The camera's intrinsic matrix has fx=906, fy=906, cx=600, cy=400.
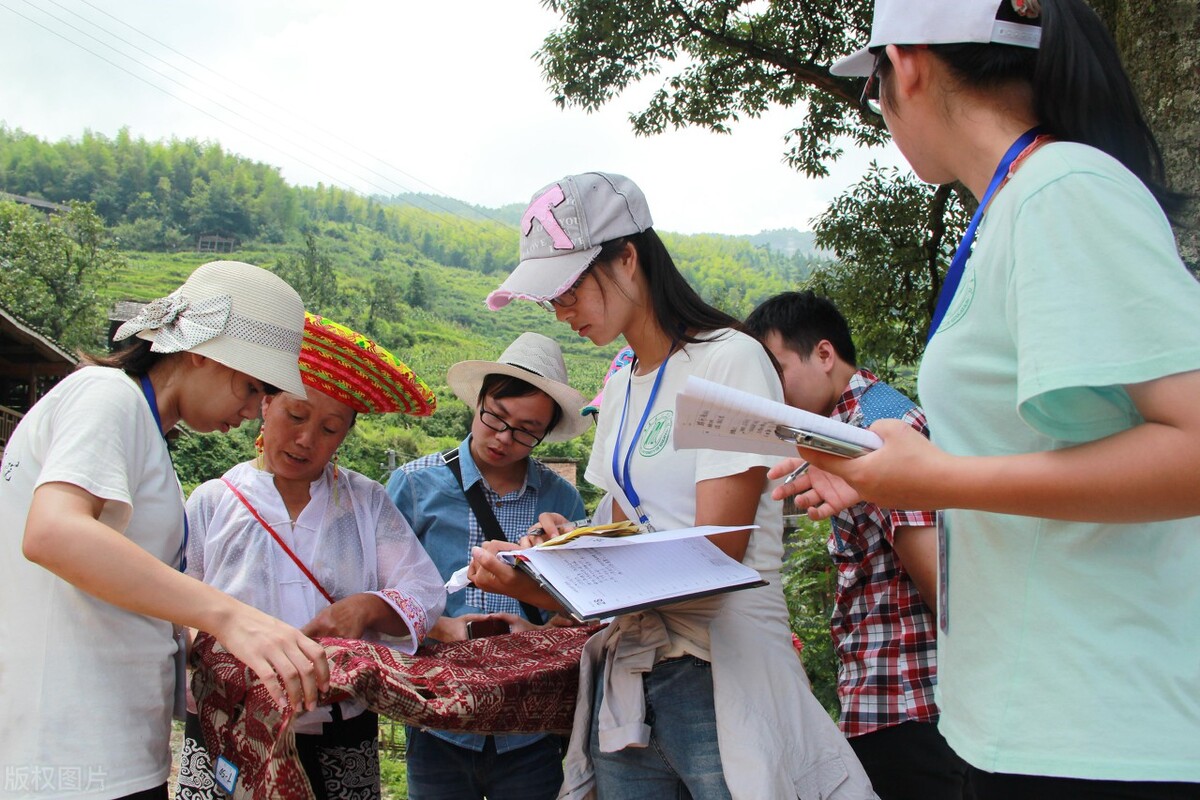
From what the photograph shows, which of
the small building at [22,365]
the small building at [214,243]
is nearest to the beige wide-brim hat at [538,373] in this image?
the small building at [22,365]

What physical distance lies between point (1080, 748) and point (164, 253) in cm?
6361

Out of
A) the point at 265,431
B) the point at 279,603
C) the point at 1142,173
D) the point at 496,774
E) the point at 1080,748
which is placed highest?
the point at 1142,173

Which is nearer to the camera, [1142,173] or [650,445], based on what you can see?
[1142,173]

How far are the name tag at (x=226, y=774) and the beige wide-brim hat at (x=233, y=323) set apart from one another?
0.83 meters

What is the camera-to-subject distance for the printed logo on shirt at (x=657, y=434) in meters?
1.98

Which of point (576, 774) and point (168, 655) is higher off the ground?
point (168, 655)

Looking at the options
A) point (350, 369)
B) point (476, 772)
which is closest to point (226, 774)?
point (476, 772)

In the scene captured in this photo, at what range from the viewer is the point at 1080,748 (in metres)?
1.03

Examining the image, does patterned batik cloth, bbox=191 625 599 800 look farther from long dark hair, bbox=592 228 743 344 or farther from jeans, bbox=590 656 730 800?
long dark hair, bbox=592 228 743 344

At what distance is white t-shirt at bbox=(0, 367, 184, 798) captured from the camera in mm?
1726

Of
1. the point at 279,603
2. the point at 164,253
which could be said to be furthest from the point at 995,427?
the point at 164,253

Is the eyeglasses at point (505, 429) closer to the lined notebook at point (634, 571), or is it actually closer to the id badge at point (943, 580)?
the lined notebook at point (634, 571)

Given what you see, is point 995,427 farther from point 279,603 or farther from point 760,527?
point 279,603

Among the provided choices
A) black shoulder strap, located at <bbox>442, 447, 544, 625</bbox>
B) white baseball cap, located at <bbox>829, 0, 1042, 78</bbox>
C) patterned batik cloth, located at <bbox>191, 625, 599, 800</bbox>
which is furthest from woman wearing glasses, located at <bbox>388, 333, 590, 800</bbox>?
white baseball cap, located at <bbox>829, 0, 1042, 78</bbox>
